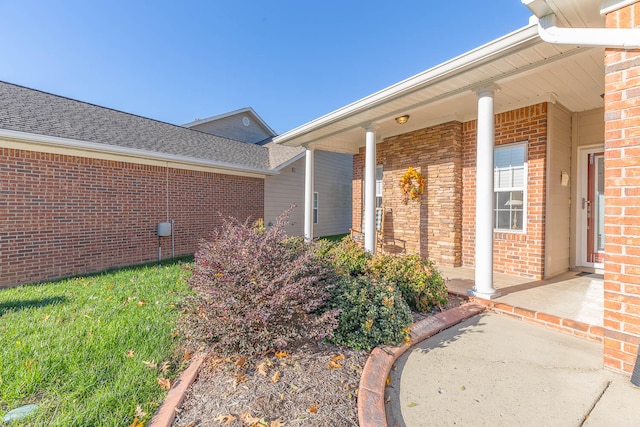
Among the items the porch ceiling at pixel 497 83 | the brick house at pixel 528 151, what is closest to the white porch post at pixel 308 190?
the brick house at pixel 528 151

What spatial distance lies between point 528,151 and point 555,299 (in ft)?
8.40

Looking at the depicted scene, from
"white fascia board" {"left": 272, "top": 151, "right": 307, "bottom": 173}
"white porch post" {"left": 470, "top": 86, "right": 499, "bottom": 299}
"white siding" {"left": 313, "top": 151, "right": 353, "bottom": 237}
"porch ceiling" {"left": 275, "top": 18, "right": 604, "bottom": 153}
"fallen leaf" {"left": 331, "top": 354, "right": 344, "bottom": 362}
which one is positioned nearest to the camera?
"fallen leaf" {"left": 331, "top": 354, "right": 344, "bottom": 362}

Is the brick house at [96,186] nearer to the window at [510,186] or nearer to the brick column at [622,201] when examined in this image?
the window at [510,186]

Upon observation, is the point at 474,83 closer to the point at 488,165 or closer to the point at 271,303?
the point at 488,165

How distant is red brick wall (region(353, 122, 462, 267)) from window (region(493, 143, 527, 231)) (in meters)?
0.72

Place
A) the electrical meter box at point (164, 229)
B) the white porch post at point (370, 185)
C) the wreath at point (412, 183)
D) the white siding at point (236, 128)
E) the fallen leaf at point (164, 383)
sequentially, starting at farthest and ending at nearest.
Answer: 1. the white siding at point (236, 128)
2. the electrical meter box at point (164, 229)
3. the wreath at point (412, 183)
4. the white porch post at point (370, 185)
5. the fallen leaf at point (164, 383)

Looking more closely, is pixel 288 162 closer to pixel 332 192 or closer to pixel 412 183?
pixel 332 192

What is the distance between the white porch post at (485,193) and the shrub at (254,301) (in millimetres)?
2389

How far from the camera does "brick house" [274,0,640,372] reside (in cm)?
229

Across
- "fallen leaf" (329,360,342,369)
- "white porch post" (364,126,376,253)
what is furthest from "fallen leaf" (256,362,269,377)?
"white porch post" (364,126,376,253)

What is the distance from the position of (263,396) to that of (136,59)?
36.5 feet

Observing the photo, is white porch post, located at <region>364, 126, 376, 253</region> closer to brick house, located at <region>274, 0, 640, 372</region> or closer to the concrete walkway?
brick house, located at <region>274, 0, 640, 372</region>

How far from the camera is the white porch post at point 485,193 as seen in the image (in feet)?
12.7

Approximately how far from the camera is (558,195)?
5.04m
